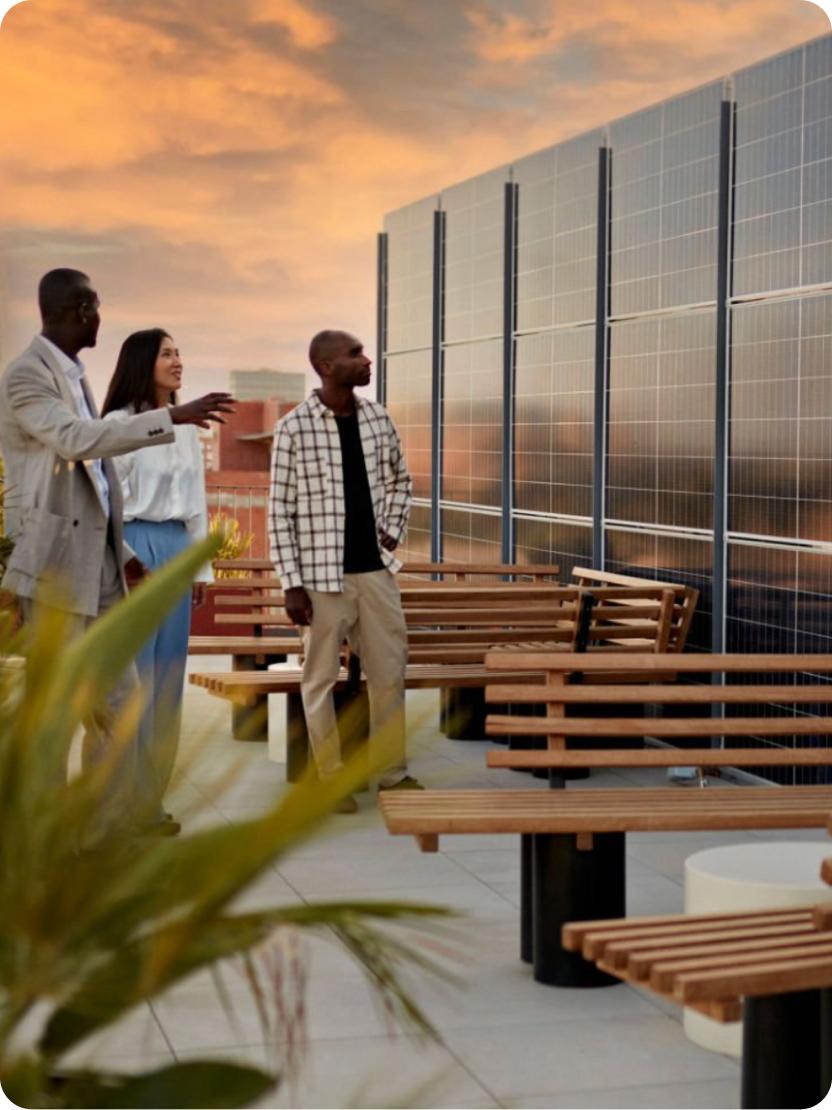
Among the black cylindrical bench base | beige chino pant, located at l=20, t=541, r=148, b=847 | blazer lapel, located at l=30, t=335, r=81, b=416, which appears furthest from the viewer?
blazer lapel, located at l=30, t=335, r=81, b=416

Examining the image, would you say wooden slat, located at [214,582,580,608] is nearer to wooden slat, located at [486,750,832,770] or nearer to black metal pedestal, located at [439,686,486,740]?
black metal pedestal, located at [439,686,486,740]

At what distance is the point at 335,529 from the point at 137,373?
3.52ft

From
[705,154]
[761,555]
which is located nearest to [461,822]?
[761,555]

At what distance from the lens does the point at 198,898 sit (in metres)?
1.00

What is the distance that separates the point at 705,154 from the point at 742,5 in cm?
514

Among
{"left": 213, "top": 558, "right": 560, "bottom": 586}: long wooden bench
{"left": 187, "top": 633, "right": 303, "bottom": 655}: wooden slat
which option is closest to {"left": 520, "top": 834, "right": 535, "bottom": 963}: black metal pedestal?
{"left": 187, "top": 633, "right": 303, "bottom": 655}: wooden slat

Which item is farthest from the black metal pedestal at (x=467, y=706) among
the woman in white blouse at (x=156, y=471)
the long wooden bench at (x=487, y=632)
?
the woman in white blouse at (x=156, y=471)

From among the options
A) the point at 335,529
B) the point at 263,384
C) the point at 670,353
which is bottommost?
the point at 335,529

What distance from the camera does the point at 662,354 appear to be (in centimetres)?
930

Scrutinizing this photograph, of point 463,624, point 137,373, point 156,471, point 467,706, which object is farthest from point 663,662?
point 467,706

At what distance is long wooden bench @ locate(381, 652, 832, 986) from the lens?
500 centimetres

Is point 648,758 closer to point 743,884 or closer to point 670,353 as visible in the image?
point 743,884

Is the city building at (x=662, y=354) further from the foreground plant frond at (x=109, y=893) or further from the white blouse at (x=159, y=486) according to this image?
the foreground plant frond at (x=109, y=893)

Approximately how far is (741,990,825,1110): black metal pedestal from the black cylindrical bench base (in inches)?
48.8
